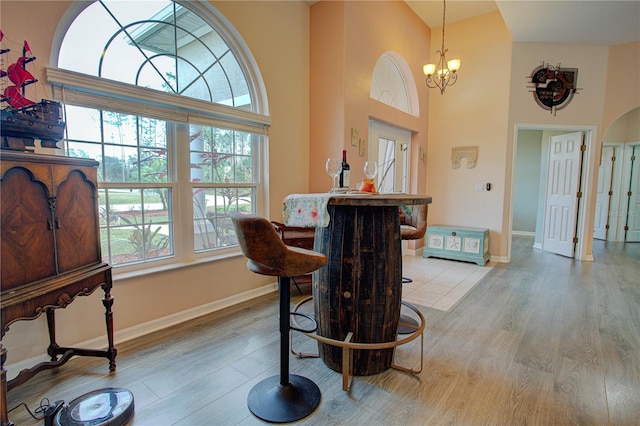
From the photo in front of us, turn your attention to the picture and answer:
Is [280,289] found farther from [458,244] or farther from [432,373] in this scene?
[458,244]

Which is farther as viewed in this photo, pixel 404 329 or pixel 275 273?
pixel 404 329

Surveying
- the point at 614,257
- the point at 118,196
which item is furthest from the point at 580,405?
the point at 614,257

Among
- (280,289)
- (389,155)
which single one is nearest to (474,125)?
(389,155)

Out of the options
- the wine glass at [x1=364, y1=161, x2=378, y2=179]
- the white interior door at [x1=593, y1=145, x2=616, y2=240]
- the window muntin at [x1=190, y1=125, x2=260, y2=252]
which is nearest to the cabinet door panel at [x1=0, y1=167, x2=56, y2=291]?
the window muntin at [x1=190, y1=125, x2=260, y2=252]

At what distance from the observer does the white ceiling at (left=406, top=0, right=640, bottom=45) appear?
140 inches

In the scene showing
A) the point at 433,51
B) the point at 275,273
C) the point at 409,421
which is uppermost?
the point at 433,51

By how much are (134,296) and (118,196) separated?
29.2 inches

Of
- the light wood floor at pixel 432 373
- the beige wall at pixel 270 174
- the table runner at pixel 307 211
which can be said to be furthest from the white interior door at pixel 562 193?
the table runner at pixel 307 211

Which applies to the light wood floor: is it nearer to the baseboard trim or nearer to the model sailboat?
the baseboard trim

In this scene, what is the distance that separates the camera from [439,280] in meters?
3.89

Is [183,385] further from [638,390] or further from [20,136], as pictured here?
[638,390]

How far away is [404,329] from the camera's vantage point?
7.99 feet

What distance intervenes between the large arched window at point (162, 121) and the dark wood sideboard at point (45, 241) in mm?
521

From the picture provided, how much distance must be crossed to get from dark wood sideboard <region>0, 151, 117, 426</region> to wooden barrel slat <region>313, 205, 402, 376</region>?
1291 mm
